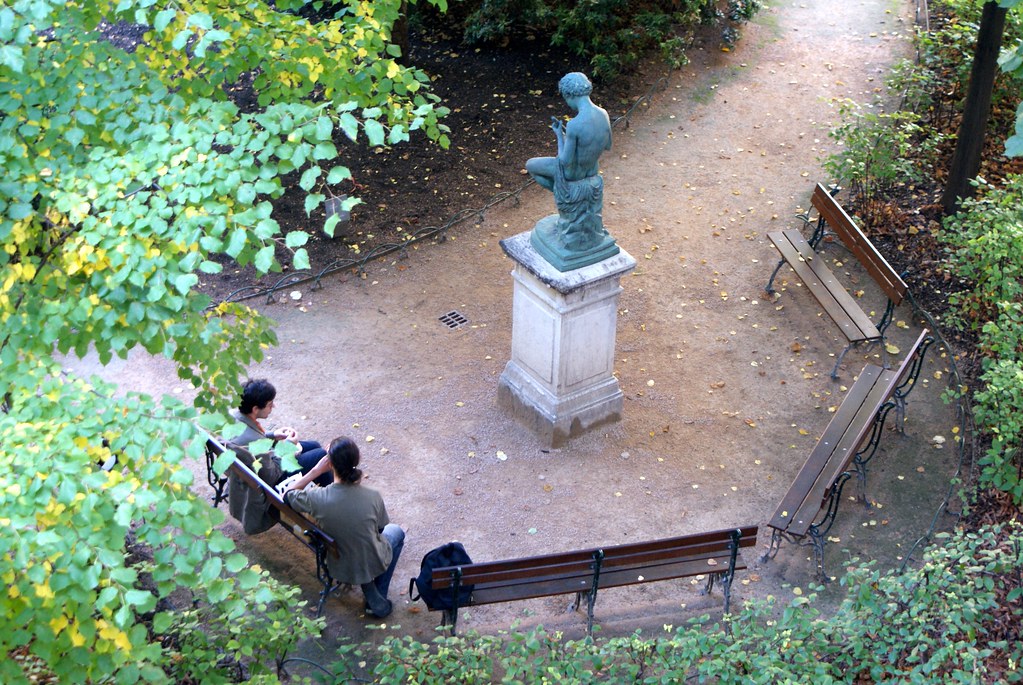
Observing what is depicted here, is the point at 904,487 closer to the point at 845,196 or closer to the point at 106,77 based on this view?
the point at 845,196

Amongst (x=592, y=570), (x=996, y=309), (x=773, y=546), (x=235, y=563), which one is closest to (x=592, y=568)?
(x=592, y=570)

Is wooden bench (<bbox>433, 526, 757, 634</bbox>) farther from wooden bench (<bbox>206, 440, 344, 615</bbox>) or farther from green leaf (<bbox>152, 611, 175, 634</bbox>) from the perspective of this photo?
green leaf (<bbox>152, 611, 175, 634</bbox>)

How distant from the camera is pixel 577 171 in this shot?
7.67 m

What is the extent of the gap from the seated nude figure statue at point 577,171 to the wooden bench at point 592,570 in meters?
2.29

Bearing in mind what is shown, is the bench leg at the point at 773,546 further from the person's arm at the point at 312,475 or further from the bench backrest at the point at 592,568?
the person's arm at the point at 312,475

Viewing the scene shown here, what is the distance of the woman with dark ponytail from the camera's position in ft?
21.6

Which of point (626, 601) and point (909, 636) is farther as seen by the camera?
point (626, 601)

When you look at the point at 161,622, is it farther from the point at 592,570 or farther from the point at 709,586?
the point at 709,586

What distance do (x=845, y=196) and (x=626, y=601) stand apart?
586 cm

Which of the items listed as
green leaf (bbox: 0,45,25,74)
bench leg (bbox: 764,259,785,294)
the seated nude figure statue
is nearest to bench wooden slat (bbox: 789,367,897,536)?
bench leg (bbox: 764,259,785,294)

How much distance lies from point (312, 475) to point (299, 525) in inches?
15.1

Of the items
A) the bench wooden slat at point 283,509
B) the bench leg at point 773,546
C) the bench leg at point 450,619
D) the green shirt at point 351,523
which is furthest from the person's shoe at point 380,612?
the bench leg at point 773,546

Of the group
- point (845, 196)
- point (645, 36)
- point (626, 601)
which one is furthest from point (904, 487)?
point (645, 36)

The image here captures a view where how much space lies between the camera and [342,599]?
23.4 feet
